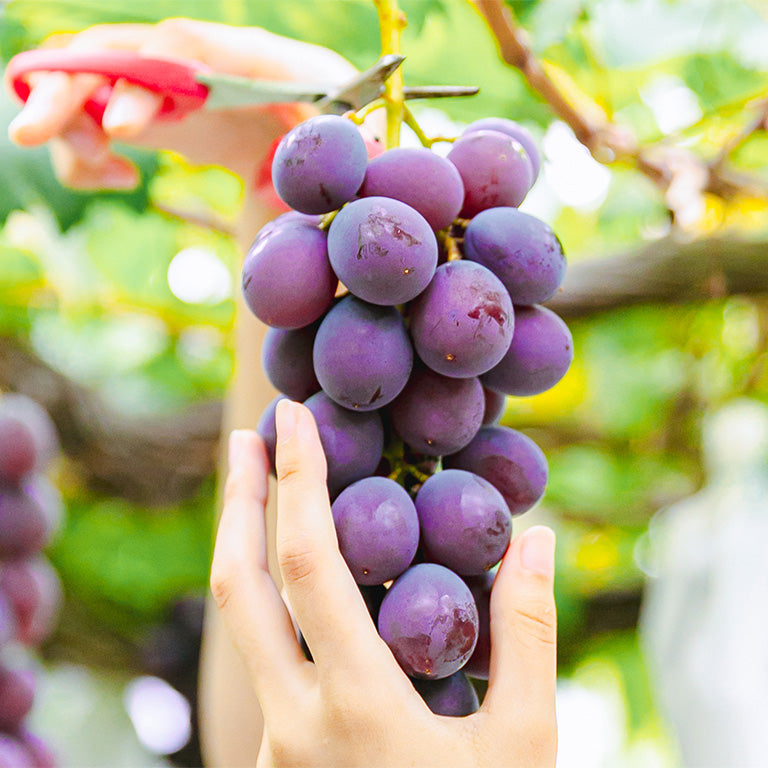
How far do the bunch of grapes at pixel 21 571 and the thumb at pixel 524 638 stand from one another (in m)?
0.78

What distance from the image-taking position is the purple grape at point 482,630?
0.50 meters

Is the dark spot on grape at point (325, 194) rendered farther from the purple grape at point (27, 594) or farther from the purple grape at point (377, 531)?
the purple grape at point (27, 594)

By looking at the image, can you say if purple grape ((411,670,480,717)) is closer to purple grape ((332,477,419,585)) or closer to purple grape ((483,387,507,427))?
purple grape ((332,477,419,585))

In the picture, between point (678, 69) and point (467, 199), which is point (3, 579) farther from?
point (678, 69)

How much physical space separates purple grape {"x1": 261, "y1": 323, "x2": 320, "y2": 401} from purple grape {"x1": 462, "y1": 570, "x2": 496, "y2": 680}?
171 mm

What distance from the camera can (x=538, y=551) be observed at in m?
0.47

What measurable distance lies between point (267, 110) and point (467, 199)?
0.32m

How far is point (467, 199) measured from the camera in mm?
516

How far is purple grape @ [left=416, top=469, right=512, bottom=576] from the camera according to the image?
1.51 feet

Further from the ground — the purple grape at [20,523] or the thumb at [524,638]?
the thumb at [524,638]

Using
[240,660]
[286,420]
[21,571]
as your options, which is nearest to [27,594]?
[21,571]

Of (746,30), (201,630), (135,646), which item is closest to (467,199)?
(746,30)

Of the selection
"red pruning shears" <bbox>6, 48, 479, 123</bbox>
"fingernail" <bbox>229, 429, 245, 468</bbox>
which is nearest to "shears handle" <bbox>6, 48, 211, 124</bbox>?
"red pruning shears" <bbox>6, 48, 479, 123</bbox>

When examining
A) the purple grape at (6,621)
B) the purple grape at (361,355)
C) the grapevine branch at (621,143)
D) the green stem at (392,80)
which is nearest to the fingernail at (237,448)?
the purple grape at (361,355)
